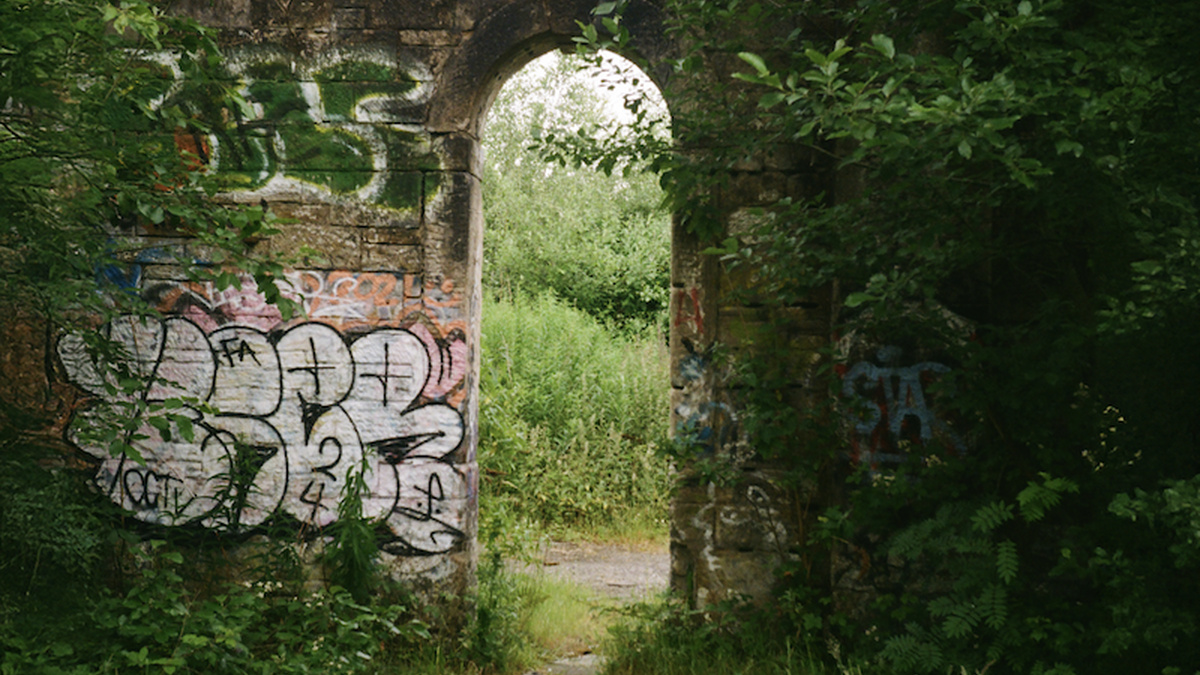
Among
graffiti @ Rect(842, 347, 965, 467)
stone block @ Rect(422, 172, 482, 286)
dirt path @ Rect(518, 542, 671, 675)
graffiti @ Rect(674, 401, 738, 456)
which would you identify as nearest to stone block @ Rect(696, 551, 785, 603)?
graffiti @ Rect(674, 401, 738, 456)

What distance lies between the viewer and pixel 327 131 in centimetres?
477

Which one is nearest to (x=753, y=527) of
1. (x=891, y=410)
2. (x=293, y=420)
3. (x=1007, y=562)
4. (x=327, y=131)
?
(x=891, y=410)

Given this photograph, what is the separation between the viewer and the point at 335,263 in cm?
478

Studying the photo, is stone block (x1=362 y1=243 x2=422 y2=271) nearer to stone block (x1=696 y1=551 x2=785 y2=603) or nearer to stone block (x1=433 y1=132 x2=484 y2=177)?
stone block (x1=433 y1=132 x2=484 y2=177)

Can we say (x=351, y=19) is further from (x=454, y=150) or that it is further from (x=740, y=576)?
(x=740, y=576)

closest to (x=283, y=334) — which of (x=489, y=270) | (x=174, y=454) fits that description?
(x=174, y=454)

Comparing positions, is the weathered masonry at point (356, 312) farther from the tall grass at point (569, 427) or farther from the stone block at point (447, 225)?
the tall grass at point (569, 427)

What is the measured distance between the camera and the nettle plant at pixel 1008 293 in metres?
2.72

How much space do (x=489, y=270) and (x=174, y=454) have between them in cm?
1045

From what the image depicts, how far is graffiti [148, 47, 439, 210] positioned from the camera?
4742 mm

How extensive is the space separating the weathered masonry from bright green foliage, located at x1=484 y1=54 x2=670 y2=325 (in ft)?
24.1

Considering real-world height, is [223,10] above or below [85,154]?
above

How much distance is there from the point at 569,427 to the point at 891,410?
4.73 metres

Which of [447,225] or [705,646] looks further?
[447,225]
